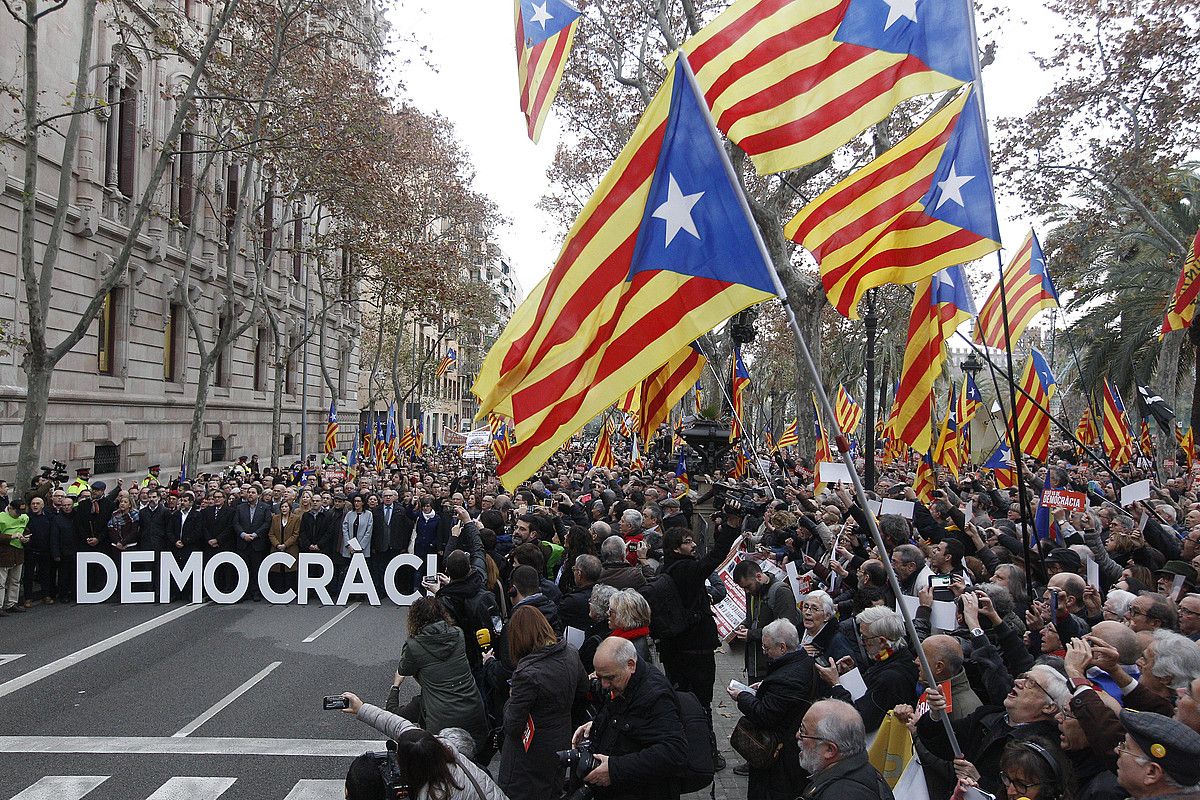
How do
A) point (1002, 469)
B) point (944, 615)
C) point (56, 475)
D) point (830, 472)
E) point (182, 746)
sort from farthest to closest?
point (56, 475) → point (1002, 469) → point (830, 472) → point (182, 746) → point (944, 615)

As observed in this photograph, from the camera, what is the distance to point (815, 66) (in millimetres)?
5832

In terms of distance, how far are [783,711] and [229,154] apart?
2883 cm

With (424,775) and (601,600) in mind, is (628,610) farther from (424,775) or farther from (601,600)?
(424,775)

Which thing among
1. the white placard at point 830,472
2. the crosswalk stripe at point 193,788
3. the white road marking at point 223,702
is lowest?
the crosswalk stripe at point 193,788

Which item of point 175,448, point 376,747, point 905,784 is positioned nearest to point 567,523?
point 376,747

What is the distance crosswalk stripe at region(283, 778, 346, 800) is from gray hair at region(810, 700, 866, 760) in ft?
12.8

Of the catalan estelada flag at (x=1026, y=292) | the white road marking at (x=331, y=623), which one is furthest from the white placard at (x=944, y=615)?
the white road marking at (x=331, y=623)

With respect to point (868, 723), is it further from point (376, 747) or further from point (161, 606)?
point (161, 606)

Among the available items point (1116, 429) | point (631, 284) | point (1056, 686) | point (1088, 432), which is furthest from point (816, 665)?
point (1088, 432)

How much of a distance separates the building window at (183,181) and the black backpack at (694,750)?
26.4m

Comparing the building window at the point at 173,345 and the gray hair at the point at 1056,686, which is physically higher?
the building window at the point at 173,345

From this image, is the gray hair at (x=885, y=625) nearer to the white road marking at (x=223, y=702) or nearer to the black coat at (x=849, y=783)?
the black coat at (x=849, y=783)

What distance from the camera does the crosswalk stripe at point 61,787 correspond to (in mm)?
6258

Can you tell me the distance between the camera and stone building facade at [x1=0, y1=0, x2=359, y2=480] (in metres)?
19.9
